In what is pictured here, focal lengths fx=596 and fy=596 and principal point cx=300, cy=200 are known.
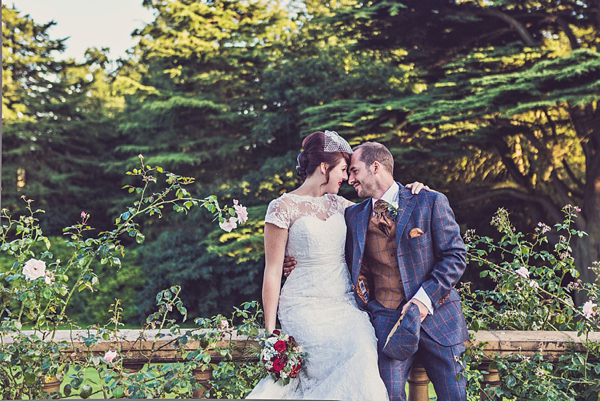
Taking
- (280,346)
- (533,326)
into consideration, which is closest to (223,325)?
(280,346)

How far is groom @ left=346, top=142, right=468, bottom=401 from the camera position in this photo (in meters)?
2.57

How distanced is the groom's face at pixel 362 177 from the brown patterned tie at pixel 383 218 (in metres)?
0.12

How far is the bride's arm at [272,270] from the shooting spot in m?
2.79

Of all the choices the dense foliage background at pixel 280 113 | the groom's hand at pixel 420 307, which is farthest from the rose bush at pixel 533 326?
the dense foliage background at pixel 280 113

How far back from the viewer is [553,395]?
2.63m

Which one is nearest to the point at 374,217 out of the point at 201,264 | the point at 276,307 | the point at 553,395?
the point at 276,307

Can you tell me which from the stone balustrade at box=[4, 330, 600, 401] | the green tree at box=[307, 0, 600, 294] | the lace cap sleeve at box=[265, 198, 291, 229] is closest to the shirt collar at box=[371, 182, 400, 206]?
the lace cap sleeve at box=[265, 198, 291, 229]

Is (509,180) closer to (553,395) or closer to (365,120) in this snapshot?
(365,120)

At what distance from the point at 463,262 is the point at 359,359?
2.01ft

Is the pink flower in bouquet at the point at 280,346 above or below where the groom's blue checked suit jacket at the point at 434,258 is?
below

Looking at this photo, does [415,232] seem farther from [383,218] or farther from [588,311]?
[588,311]

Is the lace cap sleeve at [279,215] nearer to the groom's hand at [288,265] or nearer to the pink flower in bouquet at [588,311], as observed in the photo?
the groom's hand at [288,265]

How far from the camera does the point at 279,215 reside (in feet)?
9.66

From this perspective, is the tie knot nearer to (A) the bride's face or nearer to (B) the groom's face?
(B) the groom's face
